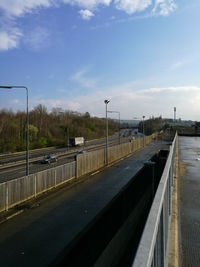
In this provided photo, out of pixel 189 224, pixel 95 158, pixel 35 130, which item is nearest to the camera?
pixel 189 224

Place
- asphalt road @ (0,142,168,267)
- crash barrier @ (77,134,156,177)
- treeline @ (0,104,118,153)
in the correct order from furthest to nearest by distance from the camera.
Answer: treeline @ (0,104,118,153) → crash barrier @ (77,134,156,177) → asphalt road @ (0,142,168,267)

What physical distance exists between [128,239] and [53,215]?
4.63 metres

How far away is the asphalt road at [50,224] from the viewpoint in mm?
8586

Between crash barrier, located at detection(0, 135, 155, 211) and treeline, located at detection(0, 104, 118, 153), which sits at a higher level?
treeline, located at detection(0, 104, 118, 153)

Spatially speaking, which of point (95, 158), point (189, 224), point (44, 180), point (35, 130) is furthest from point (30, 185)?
point (35, 130)

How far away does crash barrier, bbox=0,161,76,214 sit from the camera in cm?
1270

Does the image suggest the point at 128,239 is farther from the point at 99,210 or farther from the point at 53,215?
the point at 53,215

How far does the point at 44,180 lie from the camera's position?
16219 mm

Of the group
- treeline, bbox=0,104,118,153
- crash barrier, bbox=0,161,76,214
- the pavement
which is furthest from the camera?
treeline, bbox=0,104,118,153

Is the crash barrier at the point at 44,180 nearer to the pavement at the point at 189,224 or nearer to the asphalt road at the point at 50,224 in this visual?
the asphalt road at the point at 50,224

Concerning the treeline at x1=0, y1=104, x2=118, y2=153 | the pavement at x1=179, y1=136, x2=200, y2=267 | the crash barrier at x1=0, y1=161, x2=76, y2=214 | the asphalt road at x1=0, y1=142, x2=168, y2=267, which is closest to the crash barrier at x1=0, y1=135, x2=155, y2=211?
the crash barrier at x1=0, y1=161, x2=76, y2=214

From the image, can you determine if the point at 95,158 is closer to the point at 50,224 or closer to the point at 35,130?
the point at 50,224

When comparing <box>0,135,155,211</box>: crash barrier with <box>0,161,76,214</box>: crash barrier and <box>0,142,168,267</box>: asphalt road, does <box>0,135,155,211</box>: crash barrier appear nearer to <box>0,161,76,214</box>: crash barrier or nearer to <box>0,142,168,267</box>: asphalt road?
<box>0,161,76,214</box>: crash barrier

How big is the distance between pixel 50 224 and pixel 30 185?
450 cm
